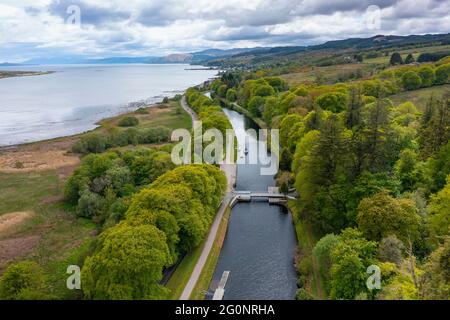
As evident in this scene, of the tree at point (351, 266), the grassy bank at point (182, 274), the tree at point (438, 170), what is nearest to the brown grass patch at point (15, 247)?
the grassy bank at point (182, 274)

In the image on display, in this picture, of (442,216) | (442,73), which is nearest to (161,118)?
(442,73)

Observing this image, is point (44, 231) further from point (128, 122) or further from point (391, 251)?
point (128, 122)

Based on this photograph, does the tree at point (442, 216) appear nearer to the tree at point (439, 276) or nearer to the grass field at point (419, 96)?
the tree at point (439, 276)

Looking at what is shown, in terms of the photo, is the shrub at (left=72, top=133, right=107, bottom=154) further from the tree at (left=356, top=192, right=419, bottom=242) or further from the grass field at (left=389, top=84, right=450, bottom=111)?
the grass field at (left=389, top=84, right=450, bottom=111)
